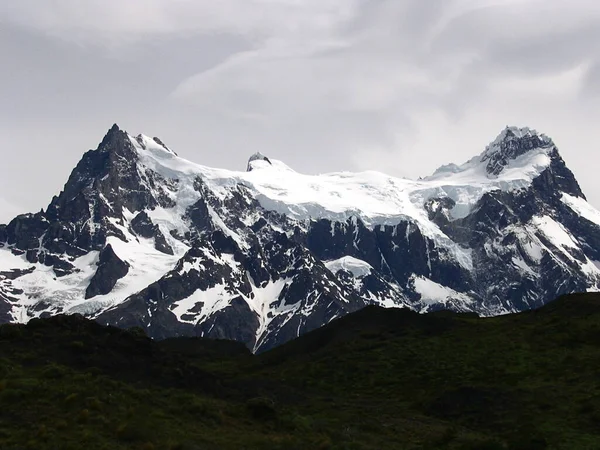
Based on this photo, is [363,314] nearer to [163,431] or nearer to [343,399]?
[343,399]

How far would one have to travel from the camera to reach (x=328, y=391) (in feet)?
336

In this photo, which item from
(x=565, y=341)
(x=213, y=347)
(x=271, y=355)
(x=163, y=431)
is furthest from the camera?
(x=213, y=347)

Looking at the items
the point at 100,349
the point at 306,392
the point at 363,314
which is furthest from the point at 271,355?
the point at 100,349

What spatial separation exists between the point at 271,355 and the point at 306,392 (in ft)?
149

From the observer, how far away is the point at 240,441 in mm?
63469

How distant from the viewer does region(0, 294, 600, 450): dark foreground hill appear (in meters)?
62.5

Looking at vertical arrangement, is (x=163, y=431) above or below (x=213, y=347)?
below

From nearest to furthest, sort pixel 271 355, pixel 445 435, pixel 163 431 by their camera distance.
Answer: pixel 163 431, pixel 445 435, pixel 271 355

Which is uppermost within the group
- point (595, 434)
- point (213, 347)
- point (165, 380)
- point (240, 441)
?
point (213, 347)

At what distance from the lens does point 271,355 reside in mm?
143000

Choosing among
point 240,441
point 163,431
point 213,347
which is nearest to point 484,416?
point 240,441

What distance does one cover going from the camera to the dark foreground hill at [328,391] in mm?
62500

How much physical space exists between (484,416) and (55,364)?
36843 millimetres

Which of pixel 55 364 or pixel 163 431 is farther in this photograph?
pixel 55 364
